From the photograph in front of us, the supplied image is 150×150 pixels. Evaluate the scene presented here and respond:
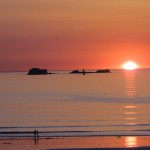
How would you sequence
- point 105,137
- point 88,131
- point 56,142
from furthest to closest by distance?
point 88,131 → point 105,137 → point 56,142

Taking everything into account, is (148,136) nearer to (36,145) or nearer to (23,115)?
(36,145)

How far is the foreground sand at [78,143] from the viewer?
2917cm

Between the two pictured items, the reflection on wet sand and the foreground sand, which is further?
the reflection on wet sand

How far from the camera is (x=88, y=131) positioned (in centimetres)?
3909

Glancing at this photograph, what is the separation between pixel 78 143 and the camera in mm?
31125

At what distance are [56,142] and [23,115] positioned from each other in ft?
82.8

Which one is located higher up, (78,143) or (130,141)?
(130,141)

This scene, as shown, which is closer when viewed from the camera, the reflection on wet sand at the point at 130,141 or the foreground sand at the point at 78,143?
the foreground sand at the point at 78,143

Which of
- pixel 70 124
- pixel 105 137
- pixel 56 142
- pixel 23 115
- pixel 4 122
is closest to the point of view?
pixel 56 142

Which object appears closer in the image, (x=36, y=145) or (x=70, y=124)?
(x=36, y=145)

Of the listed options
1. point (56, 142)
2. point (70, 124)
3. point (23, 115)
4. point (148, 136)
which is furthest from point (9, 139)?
point (23, 115)

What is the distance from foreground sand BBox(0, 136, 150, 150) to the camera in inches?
1148

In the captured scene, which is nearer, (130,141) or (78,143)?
(78,143)

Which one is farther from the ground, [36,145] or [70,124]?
[70,124]
